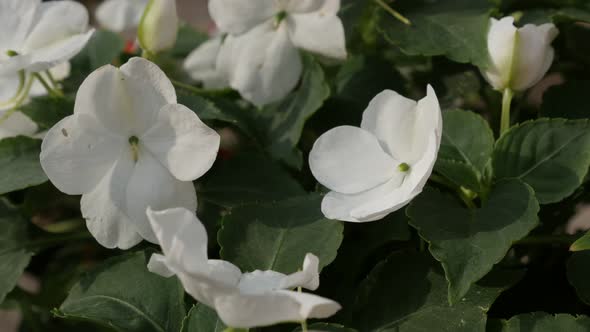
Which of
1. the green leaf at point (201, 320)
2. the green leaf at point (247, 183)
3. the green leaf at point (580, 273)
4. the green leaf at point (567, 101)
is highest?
the green leaf at point (567, 101)

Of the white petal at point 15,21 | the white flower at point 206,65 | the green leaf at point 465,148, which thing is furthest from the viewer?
the white flower at point 206,65

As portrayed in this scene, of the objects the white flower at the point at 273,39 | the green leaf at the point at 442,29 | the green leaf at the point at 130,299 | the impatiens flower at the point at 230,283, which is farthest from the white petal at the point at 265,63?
the impatiens flower at the point at 230,283

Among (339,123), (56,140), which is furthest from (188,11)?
(56,140)

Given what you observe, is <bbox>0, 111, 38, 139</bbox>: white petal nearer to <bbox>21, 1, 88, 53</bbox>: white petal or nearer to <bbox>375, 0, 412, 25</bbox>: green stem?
<bbox>21, 1, 88, 53</bbox>: white petal

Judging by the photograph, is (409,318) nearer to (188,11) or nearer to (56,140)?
(56,140)

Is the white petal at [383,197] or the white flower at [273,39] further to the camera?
the white flower at [273,39]

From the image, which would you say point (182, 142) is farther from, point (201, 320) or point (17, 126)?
point (17, 126)

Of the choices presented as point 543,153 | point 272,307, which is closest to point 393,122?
point 543,153

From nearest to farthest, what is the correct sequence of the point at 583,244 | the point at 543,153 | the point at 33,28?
1. the point at 583,244
2. the point at 543,153
3. the point at 33,28

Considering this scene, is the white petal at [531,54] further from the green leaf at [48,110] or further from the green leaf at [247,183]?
the green leaf at [48,110]
